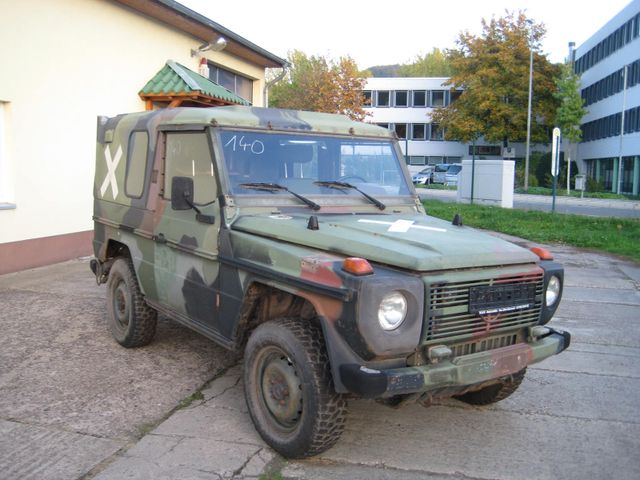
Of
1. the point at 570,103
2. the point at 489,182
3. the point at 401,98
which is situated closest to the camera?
the point at 489,182

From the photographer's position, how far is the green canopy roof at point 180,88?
11.7m

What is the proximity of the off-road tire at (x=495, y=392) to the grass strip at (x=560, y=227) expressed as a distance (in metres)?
8.58

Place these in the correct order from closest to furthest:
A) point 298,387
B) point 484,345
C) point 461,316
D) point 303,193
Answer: point 461,316 < point 298,387 < point 484,345 < point 303,193

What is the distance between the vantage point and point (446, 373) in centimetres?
361

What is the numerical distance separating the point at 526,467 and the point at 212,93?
9760 millimetres

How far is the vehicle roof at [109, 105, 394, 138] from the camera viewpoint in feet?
16.1

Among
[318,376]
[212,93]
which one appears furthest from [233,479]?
[212,93]

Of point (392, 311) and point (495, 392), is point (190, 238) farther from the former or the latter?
point (495, 392)

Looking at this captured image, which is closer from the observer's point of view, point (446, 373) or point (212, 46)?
point (446, 373)

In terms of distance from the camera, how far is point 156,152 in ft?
18.0

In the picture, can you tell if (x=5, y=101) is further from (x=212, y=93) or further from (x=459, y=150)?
(x=459, y=150)

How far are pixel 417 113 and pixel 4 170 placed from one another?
163 ft

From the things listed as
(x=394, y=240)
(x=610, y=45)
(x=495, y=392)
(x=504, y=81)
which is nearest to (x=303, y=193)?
(x=394, y=240)

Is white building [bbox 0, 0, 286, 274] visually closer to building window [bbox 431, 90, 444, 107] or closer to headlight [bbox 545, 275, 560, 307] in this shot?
headlight [bbox 545, 275, 560, 307]
